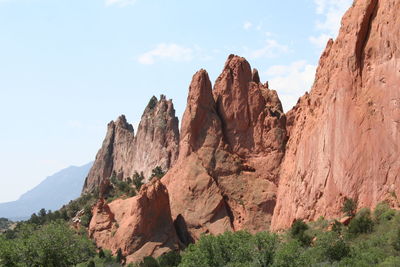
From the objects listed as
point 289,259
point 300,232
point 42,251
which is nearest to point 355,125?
point 300,232

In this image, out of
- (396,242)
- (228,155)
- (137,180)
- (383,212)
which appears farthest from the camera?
(137,180)

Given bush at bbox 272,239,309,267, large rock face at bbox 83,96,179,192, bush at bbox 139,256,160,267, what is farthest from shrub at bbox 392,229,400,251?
large rock face at bbox 83,96,179,192

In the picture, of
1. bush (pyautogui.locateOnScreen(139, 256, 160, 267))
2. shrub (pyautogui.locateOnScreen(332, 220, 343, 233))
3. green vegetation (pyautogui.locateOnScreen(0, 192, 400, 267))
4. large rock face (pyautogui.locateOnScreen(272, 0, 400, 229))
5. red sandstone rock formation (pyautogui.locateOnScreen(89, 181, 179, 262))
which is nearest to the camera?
green vegetation (pyautogui.locateOnScreen(0, 192, 400, 267))

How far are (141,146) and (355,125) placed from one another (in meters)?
73.5

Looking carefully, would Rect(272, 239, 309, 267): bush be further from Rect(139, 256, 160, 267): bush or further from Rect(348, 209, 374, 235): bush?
Rect(139, 256, 160, 267): bush

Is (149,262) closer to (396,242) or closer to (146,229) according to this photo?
(146,229)

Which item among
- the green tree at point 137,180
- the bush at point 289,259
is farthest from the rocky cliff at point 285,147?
the green tree at point 137,180

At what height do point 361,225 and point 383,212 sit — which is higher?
point 383,212

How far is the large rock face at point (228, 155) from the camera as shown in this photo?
74.5 m

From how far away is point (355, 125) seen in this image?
2180 inches

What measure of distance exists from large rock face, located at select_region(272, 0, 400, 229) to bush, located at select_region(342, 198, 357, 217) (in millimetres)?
679

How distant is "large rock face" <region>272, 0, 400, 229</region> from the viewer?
5253 centimetres

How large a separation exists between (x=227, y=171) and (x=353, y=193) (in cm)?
2624

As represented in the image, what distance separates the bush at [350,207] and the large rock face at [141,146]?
59.1m
